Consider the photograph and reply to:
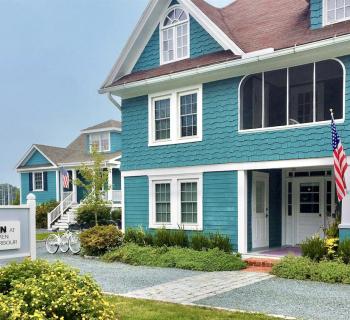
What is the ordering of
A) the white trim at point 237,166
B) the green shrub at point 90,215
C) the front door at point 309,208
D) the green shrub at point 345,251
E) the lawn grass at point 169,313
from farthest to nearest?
the green shrub at point 90,215 < the front door at point 309,208 < the white trim at point 237,166 < the green shrub at point 345,251 < the lawn grass at point 169,313

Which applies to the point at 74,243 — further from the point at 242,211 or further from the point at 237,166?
the point at 237,166

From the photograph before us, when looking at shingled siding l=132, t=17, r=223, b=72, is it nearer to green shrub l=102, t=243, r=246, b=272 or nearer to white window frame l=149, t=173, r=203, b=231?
white window frame l=149, t=173, r=203, b=231

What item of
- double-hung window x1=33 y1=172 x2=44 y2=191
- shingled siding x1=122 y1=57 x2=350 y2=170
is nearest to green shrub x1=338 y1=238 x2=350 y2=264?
shingled siding x1=122 y1=57 x2=350 y2=170

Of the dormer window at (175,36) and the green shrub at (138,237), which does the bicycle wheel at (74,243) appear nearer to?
the green shrub at (138,237)

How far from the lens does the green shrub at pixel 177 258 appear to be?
10609mm

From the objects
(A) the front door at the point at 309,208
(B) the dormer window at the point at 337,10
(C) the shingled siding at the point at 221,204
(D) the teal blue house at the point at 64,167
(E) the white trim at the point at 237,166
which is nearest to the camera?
(E) the white trim at the point at 237,166

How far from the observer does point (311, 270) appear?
9.19m

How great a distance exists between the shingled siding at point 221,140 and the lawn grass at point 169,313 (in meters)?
5.57

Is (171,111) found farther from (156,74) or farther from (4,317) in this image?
(4,317)

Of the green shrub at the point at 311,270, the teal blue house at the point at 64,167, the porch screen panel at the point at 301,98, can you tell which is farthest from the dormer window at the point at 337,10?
the teal blue house at the point at 64,167

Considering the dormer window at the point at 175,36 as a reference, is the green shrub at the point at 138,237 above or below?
below

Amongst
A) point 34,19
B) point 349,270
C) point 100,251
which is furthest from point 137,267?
point 34,19

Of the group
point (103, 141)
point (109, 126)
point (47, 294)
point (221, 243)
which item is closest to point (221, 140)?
point (221, 243)

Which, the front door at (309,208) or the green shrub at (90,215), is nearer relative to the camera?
the front door at (309,208)
